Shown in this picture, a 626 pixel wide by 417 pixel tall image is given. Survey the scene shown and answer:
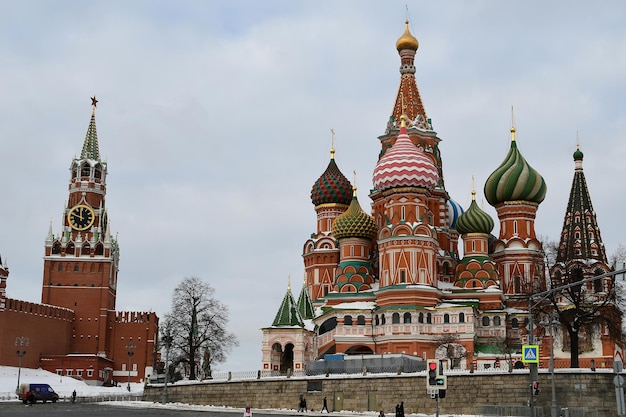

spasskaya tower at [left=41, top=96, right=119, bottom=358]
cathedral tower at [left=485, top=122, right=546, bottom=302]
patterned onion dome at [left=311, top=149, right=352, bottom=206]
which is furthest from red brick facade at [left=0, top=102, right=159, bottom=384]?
cathedral tower at [left=485, top=122, right=546, bottom=302]

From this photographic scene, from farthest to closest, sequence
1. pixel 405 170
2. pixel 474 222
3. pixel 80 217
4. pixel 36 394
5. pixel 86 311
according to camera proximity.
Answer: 1. pixel 80 217
2. pixel 86 311
3. pixel 474 222
4. pixel 405 170
5. pixel 36 394

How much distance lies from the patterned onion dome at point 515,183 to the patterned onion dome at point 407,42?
44.4 feet

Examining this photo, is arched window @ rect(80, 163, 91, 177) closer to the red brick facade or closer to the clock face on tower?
the red brick facade

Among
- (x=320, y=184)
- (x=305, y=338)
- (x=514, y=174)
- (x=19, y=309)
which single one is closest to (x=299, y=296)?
(x=305, y=338)

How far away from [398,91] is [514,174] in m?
13.3

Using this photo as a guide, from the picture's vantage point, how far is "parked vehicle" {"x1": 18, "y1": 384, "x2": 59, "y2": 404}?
198ft

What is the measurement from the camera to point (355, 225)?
75812mm

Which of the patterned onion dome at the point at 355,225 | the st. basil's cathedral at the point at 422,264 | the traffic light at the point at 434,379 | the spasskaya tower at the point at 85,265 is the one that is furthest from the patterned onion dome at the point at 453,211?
the traffic light at the point at 434,379

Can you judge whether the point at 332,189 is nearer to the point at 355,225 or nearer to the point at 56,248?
the point at 355,225

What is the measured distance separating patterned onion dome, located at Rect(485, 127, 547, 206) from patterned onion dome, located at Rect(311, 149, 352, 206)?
13209 millimetres

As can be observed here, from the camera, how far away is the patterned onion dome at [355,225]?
75.8 m

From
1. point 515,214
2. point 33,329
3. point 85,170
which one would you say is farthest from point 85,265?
point 515,214

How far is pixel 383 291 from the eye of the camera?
6931 centimetres

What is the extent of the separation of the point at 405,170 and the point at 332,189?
1397 cm
